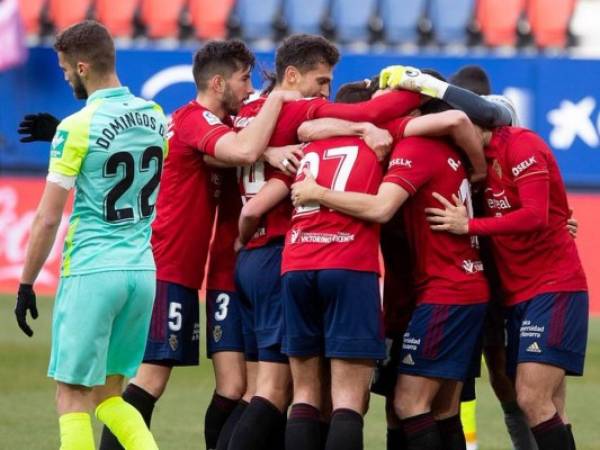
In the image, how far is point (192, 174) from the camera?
670 cm

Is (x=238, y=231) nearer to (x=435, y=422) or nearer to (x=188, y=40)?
(x=435, y=422)

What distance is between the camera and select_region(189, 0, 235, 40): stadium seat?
57.7 ft

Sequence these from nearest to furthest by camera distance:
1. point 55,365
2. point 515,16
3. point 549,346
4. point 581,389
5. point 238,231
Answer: point 55,365, point 549,346, point 238,231, point 581,389, point 515,16

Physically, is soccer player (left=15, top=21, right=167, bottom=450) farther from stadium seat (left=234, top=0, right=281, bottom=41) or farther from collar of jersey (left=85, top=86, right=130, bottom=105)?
stadium seat (left=234, top=0, right=281, bottom=41)

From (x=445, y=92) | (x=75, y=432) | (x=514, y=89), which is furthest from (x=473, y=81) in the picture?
(x=514, y=89)

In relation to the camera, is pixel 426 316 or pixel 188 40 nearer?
pixel 426 316

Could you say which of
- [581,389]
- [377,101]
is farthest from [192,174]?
[581,389]

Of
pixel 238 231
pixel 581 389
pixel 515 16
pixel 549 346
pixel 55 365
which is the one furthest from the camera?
pixel 515 16

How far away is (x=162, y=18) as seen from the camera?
17.9 metres

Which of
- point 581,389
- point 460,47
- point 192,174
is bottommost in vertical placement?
point 581,389

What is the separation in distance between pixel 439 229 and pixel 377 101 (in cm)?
62

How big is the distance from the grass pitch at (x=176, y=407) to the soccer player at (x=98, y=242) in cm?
175

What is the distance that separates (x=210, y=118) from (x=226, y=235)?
0.62 m

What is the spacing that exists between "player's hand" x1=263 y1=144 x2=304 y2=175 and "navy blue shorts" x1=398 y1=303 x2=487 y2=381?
2.73 feet
